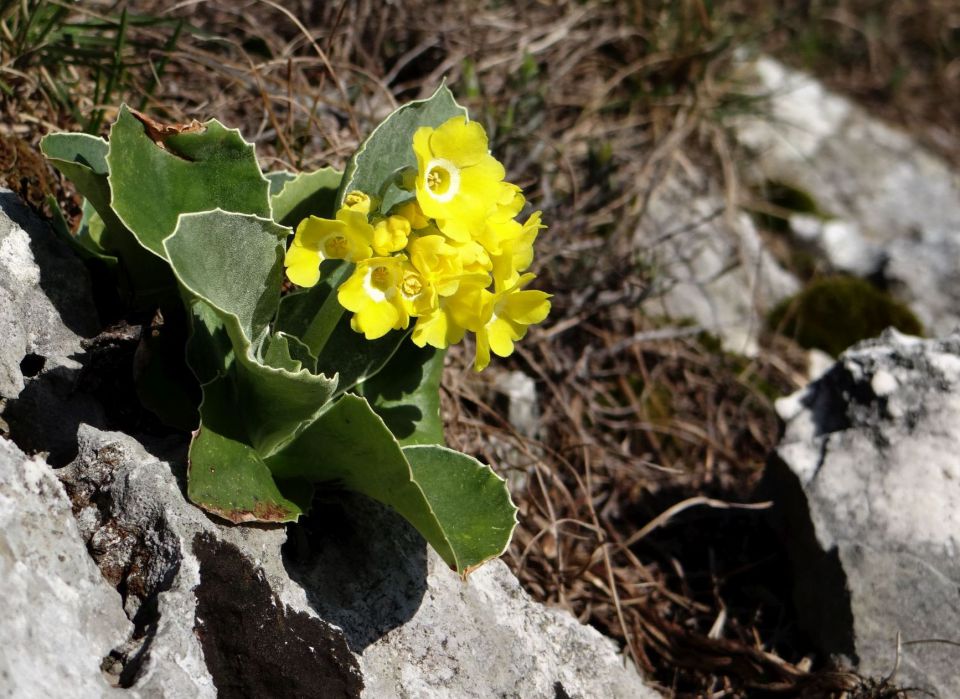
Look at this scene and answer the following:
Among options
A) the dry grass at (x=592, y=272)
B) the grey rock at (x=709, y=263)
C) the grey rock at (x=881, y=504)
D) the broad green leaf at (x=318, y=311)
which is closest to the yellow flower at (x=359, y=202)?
the broad green leaf at (x=318, y=311)

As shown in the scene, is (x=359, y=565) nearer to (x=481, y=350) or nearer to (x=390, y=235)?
(x=481, y=350)

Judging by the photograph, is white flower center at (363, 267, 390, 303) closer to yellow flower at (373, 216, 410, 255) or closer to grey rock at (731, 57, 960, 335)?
yellow flower at (373, 216, 410, 255)

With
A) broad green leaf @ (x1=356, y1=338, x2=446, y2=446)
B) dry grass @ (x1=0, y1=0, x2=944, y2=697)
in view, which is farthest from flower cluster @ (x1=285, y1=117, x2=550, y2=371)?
dry grass @ (x1=0, y1=0, x2=944, y2=697)

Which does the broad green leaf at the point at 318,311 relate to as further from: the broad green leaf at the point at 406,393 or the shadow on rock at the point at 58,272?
the shadow on rock at the point at 58,272

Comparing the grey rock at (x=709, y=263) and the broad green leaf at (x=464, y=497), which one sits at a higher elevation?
the broad green leaf at (x=464, y=497)

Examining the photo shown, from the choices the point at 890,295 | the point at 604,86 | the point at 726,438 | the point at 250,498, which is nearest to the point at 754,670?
the point at 726,438

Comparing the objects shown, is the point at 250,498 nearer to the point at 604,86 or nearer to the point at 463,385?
the point at 463,385
